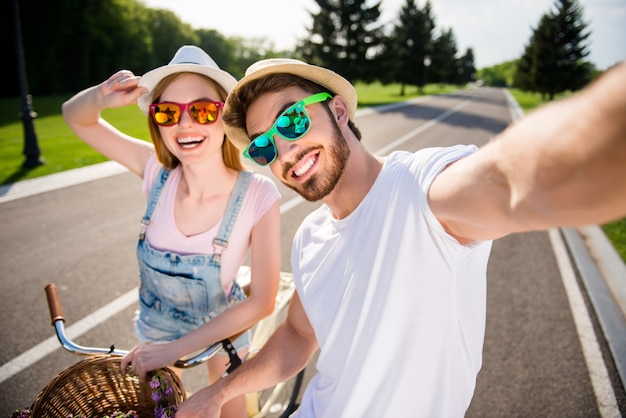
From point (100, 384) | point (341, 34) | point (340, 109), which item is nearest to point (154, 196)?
point (100, 384)

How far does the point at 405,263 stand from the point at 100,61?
158ft

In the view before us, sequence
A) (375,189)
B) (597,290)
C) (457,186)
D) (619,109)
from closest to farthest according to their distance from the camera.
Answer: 1. (619,109)
2. (457,186)
3. (375,189)
4. (597,290)

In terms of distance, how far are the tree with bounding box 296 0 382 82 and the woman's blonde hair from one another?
39289 mm

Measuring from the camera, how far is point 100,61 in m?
40.2

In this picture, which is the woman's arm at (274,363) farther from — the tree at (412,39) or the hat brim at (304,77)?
the tree at (412,39)

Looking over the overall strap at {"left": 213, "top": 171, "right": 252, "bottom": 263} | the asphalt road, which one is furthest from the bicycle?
the asphalt road

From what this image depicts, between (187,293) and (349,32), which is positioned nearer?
(187,293)

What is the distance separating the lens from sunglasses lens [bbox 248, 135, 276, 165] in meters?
1.62

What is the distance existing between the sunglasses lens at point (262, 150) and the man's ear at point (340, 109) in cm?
33

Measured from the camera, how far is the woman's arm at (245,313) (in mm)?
1630

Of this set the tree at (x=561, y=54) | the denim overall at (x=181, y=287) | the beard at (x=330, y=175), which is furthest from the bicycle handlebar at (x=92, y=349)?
the tree at (x=561, y=54)

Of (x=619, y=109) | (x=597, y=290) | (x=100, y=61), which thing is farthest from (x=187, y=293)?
(x=100, y=61)

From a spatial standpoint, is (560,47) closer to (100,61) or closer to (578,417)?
(100,61)

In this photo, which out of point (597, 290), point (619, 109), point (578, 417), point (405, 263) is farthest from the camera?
point (597, 290)
